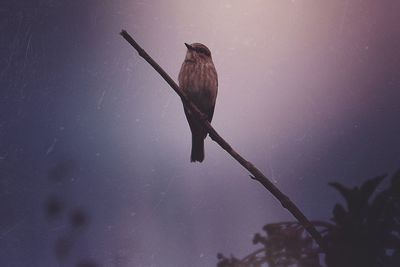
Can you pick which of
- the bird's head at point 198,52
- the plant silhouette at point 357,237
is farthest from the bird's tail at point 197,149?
the plant silhouette at point 357,237

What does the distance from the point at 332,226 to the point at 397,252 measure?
0.19 m

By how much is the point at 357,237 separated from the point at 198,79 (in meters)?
2.11

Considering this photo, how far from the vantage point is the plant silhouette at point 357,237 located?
1052 mm

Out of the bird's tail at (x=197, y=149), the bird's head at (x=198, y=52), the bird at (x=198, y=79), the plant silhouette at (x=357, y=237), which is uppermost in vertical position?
the bird's head at (x=198, y=52)

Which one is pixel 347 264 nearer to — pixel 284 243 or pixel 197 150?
pixel 284 243

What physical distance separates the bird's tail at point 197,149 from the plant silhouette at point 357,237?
1.76 metres

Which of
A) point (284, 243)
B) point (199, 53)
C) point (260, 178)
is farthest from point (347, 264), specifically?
→ point (199, 53)

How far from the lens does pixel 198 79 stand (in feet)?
9.75

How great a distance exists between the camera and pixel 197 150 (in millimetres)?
2943

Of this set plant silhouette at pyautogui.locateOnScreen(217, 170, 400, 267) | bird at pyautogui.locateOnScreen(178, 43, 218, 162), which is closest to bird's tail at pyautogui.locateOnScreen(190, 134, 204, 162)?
bird at pyautogui.locateOnScreen(178, 43, 218, 162)

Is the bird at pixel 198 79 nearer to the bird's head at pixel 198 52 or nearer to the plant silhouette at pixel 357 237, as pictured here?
the bird's head at pixel 198 52

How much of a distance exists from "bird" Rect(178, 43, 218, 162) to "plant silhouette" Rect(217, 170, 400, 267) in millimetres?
1820

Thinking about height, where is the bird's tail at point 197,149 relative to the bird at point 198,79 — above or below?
below

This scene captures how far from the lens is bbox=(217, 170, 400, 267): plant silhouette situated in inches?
41.4
